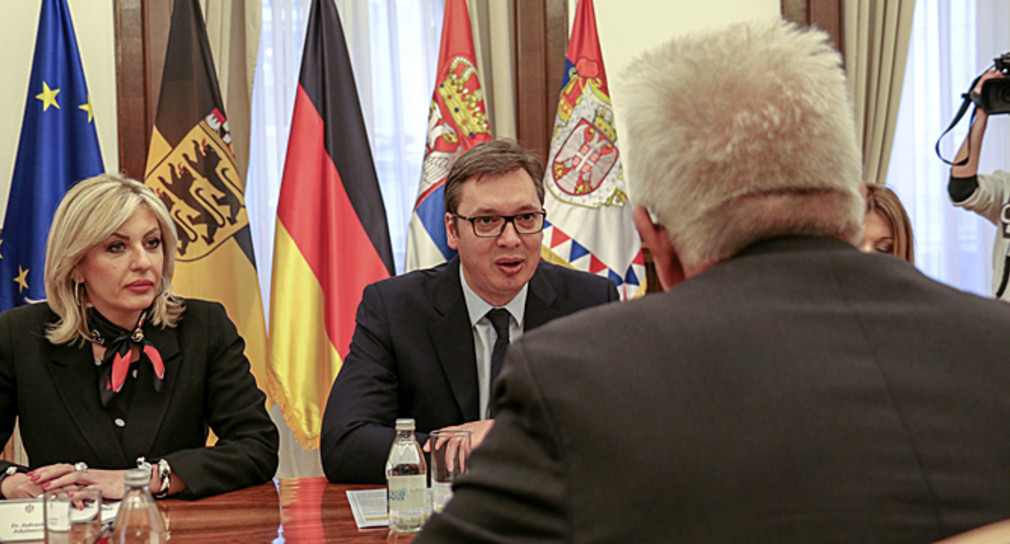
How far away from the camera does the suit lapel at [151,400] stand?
2.45 m

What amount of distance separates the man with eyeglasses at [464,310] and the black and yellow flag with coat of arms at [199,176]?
1.26m

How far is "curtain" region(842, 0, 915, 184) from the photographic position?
429 cm

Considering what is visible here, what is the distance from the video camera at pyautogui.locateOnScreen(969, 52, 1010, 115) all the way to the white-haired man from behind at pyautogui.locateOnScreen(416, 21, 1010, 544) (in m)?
3.30

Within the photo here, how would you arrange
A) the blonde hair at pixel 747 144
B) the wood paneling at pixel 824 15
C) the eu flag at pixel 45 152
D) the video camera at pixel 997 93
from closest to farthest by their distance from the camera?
1. the blonde hair at pixel 747 144
2. the eu flag at pixel 45 152
3. the video camera at pixel 997 93
4. the wood paneling at pixel 824 15

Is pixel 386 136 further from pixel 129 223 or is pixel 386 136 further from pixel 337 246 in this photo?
pixel 129 223

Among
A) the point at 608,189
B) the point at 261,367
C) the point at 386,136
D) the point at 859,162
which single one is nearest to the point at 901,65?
the point at 608,189

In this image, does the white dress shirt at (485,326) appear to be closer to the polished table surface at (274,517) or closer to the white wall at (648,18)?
the polished table surface at (274,517)

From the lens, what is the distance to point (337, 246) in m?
3.79

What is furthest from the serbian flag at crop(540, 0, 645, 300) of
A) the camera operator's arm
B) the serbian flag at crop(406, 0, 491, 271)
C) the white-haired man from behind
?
the white-haired man from behind

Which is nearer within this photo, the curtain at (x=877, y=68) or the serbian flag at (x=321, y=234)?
the serbian flag at (x=321, y=234)

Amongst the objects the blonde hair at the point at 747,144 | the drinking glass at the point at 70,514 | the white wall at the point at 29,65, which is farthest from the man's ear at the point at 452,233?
the white wall at the point at 29,65

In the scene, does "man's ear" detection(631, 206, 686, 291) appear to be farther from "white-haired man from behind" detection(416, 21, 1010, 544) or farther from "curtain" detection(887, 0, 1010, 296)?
"curtain" detection(887, 0, 1010, 296)

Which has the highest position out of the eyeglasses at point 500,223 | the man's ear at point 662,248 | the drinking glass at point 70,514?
the man's ear at point 662,248

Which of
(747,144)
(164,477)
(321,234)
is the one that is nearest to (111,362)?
(164,477)
